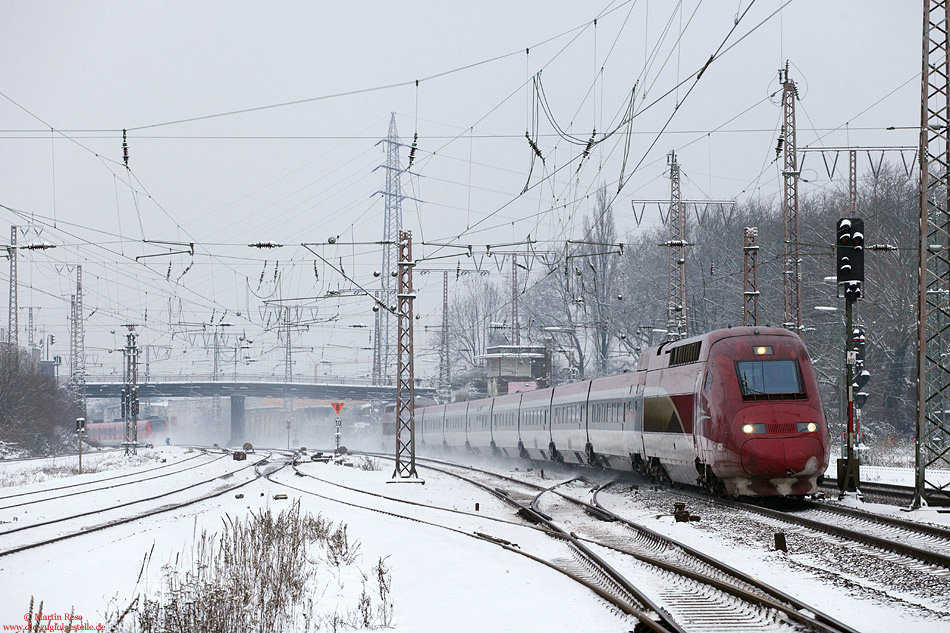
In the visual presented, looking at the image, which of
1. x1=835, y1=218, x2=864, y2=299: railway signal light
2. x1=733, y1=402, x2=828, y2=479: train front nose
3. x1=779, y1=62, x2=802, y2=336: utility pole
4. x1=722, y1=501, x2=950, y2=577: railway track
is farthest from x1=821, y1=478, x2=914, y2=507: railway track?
x1=779, y1=62, x2=802, y2=336: utility pole

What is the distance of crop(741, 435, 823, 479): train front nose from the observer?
17.5 meters

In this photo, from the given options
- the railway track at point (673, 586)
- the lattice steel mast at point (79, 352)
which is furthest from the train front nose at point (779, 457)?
the lattice steel mast at point (79, 352)

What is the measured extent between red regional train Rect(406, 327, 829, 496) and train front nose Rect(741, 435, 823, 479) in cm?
2

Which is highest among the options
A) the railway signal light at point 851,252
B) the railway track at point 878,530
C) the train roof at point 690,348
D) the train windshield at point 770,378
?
→ the railway signal light at point 851,252

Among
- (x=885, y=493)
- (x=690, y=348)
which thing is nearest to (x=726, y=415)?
(x=690, y=348)

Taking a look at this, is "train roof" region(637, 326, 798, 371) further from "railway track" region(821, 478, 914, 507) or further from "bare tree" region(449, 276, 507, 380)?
"bare tree" region(449, 276, 507, 380)

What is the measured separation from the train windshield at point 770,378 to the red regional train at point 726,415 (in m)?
0.02

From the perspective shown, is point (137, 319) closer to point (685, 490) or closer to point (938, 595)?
point (685, 490)

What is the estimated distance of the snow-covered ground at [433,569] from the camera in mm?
8938

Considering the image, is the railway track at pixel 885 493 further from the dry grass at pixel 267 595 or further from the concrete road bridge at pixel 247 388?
the concrete road bridge at pixel 247 388

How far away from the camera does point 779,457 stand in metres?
17.5

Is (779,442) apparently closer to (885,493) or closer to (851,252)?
(885,493)

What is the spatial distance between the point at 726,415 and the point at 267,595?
10473 mm

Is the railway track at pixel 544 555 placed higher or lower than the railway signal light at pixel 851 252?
lower
